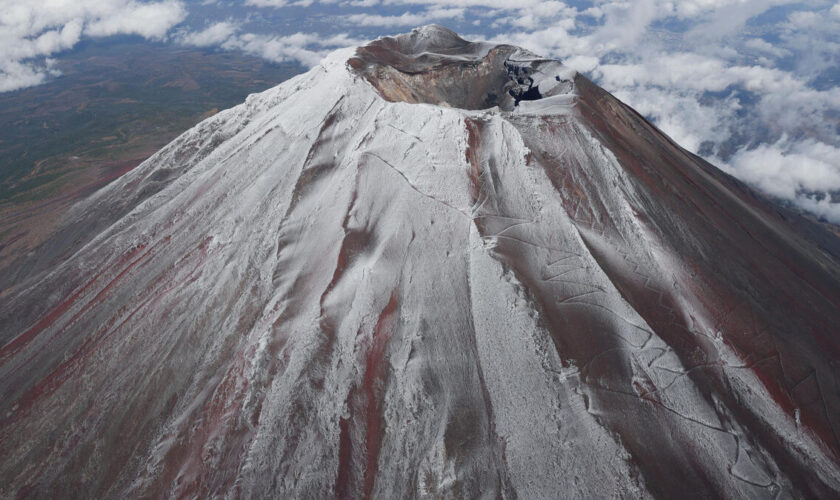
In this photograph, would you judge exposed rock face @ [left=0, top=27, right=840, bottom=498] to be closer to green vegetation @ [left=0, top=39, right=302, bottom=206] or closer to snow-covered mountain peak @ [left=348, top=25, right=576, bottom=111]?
snow-covered mountain peak @ [left=348, top=25, right=576, bottom=111]

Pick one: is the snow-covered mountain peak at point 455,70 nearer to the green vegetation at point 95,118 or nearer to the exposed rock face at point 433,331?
the exposed rock face at point 433,331

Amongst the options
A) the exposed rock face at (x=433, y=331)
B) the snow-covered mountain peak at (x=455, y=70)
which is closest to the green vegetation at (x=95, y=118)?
the snow-covered mountain peak at (x=455, y=70)

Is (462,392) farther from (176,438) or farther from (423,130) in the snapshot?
(423,130)

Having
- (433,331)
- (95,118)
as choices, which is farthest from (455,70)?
(95,118)

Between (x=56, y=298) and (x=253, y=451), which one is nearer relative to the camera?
(x=253, y=451)

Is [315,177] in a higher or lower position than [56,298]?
higher

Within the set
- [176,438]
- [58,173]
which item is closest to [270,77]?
[58,173]

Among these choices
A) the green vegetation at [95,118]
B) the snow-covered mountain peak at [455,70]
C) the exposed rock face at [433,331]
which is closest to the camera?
the exposed rock face at [433,331]

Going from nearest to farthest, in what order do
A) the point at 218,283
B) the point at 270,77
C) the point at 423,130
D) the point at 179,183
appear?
the point at 218,283 < the point at 423,130 < the point at 179,183 < the point at 270,77
